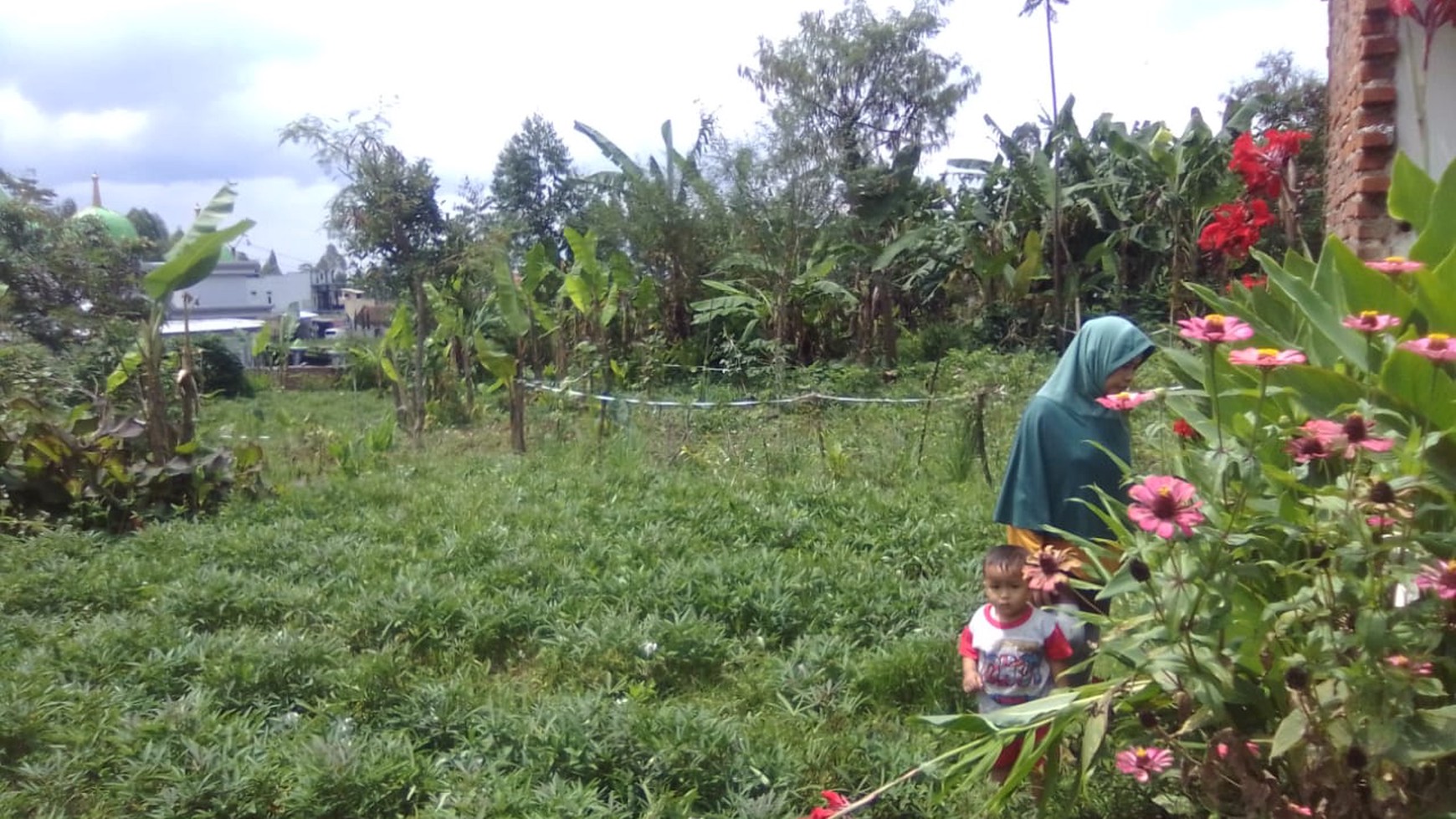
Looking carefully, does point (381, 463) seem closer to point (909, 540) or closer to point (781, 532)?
point (781, 532)

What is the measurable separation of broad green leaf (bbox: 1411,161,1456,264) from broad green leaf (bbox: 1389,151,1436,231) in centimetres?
19

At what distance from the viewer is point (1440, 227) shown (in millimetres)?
2652

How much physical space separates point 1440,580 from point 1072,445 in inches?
53.7

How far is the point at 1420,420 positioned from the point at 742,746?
2.04 meters

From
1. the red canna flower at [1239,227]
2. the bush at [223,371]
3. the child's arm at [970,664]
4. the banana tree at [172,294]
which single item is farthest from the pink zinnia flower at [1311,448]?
the bush at [223,371]

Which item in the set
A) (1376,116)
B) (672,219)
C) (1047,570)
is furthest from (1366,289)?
(672,219)

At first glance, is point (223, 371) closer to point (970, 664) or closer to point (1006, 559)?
point (970, 664)

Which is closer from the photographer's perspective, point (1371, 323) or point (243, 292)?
point (1371, 323)

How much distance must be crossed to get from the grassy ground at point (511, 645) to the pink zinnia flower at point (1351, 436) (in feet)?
4.78

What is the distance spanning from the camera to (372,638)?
4.34 meters

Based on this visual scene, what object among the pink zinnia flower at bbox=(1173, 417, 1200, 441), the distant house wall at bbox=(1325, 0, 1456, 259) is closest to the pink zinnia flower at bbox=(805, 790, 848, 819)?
the pink zinnia flower at bbox=(1173, 417, 1200, 441)

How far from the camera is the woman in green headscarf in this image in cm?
325

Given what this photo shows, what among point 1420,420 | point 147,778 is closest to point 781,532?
point 147,778

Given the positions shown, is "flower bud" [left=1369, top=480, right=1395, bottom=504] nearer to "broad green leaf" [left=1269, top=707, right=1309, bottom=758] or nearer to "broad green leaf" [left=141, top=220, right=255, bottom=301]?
"broad green leaf" [left=1269, top=707, right=1309, bottom=758]
